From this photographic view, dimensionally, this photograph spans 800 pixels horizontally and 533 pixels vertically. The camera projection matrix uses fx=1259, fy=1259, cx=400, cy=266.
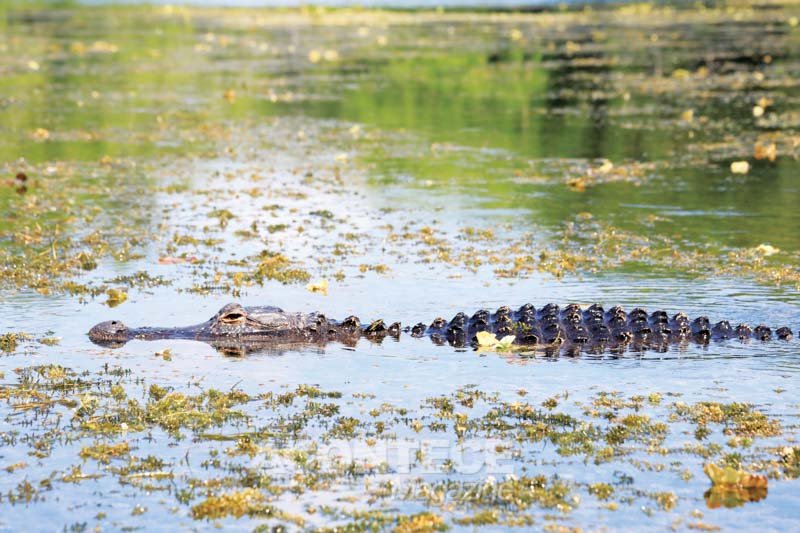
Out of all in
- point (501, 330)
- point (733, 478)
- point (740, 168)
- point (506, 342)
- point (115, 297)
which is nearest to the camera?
point (733, 478)

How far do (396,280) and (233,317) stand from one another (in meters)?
2.67

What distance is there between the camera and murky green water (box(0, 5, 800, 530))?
26.6ft

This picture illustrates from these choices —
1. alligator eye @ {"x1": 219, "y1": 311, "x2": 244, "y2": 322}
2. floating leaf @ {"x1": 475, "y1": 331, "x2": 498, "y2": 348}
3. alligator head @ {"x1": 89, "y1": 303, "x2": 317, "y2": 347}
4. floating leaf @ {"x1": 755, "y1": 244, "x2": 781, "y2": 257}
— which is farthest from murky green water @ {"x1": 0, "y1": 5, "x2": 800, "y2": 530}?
alligator eye @ {"x1": 219, "y1": 311, "x2": 244, "y2": 322}

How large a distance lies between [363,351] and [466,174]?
9567mm

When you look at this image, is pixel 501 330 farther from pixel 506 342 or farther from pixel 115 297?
pixel 115 297

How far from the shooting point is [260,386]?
1039 centimetres

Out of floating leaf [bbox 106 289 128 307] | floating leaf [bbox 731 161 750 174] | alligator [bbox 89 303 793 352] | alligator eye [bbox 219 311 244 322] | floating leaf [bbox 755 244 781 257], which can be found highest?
floating leaf [bbox 731 161 750 174]

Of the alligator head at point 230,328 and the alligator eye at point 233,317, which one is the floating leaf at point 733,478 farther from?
the alligator eye at point 233,317

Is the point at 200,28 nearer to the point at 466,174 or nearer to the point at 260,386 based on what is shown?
the point at 466,174

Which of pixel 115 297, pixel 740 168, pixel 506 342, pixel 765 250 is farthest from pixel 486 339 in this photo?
pixel 740 168

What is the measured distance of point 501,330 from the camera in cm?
1162

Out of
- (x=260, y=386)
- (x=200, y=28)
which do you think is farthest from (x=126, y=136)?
(x=200, y=28)

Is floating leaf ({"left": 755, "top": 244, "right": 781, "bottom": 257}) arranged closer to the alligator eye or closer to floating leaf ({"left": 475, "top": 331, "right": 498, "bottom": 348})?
floating leaf ({"left": 475, "top": 331, "right": 498, "bottom": 348})

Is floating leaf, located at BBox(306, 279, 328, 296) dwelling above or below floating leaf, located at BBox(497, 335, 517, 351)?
above
